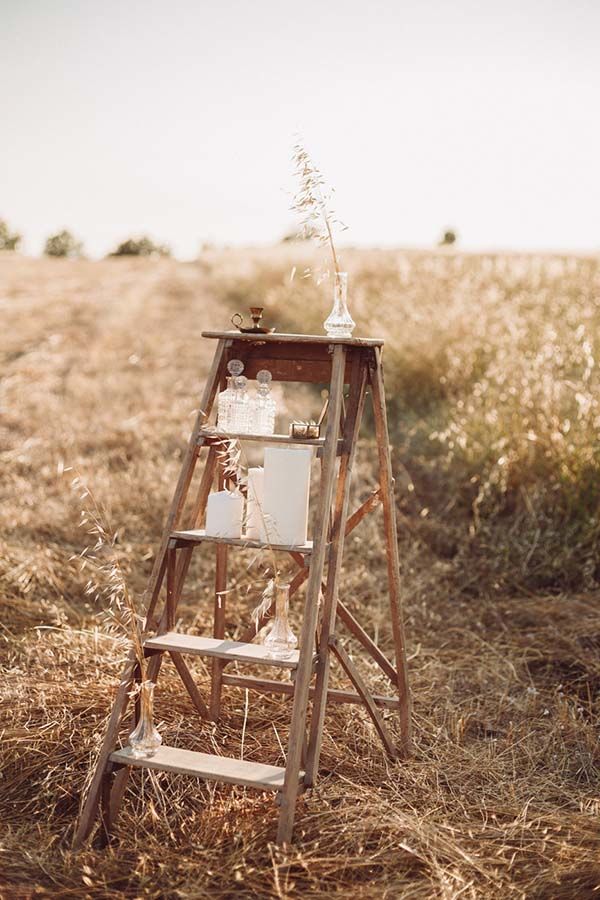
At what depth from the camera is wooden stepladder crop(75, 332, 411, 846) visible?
3.27 m

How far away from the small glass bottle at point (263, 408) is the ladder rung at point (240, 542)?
38 centimetres

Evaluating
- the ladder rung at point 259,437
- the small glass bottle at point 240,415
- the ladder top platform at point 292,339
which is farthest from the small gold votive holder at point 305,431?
the ladder top platform at point 292,339

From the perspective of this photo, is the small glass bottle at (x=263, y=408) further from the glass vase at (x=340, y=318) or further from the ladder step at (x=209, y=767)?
the ladder step at (x=209, y=767)

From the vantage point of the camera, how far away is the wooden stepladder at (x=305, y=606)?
3266 millimetres

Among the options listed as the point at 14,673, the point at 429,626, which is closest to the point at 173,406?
the point at 429,626

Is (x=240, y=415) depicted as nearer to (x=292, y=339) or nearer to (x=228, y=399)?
(x=228, y=399)

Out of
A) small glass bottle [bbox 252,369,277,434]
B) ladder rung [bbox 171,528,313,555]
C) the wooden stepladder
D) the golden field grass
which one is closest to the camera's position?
the golden field grass

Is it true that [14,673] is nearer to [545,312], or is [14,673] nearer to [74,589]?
[74,589]

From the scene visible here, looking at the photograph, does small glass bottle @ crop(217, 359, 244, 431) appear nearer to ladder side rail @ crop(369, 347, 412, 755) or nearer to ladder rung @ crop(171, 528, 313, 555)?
ladder rung @ crop(171, 528, 313, 555)

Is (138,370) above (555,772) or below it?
above

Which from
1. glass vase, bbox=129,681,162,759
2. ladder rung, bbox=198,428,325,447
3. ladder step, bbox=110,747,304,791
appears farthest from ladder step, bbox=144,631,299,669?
ladder rung, bbox=198,428,325,447

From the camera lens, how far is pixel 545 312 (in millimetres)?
9242

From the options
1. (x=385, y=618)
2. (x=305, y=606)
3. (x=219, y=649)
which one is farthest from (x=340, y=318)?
(x=385, y=618)

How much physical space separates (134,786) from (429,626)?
2358 mm
